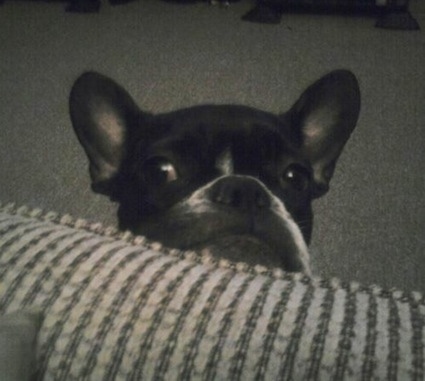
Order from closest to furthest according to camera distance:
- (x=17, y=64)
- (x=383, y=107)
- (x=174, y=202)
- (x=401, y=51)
Result: (x=174, y=202) < (x=383, y=107) < (x=17, y=64) < (x=401, y=51)

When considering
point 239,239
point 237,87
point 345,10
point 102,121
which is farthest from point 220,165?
point 345,10

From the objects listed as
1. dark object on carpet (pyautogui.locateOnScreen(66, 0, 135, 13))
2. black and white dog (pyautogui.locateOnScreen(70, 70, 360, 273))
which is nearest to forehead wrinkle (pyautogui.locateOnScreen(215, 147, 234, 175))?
black and white dog (pyautogui.locateOnScreen(70, 70, 360, 273))

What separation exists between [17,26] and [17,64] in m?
0.67

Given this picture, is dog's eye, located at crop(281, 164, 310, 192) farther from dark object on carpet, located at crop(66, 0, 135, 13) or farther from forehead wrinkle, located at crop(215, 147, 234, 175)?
dark object on carpet, located at crop(66, 0, 135, 13)

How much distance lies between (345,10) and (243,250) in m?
3.14

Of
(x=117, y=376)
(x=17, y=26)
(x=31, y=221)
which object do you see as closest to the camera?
(x=117, y=376)

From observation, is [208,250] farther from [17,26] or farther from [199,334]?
[17,26]

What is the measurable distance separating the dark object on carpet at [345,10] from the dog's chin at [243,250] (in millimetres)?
2784

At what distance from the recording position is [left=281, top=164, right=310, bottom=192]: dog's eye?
3.88ft

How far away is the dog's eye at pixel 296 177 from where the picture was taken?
1.18 m

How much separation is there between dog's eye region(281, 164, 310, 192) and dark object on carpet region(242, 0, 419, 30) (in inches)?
97.3

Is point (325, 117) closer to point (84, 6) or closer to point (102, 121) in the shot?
point (102, 121)

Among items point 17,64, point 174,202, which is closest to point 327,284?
point 174,202

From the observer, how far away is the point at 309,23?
137 inches
